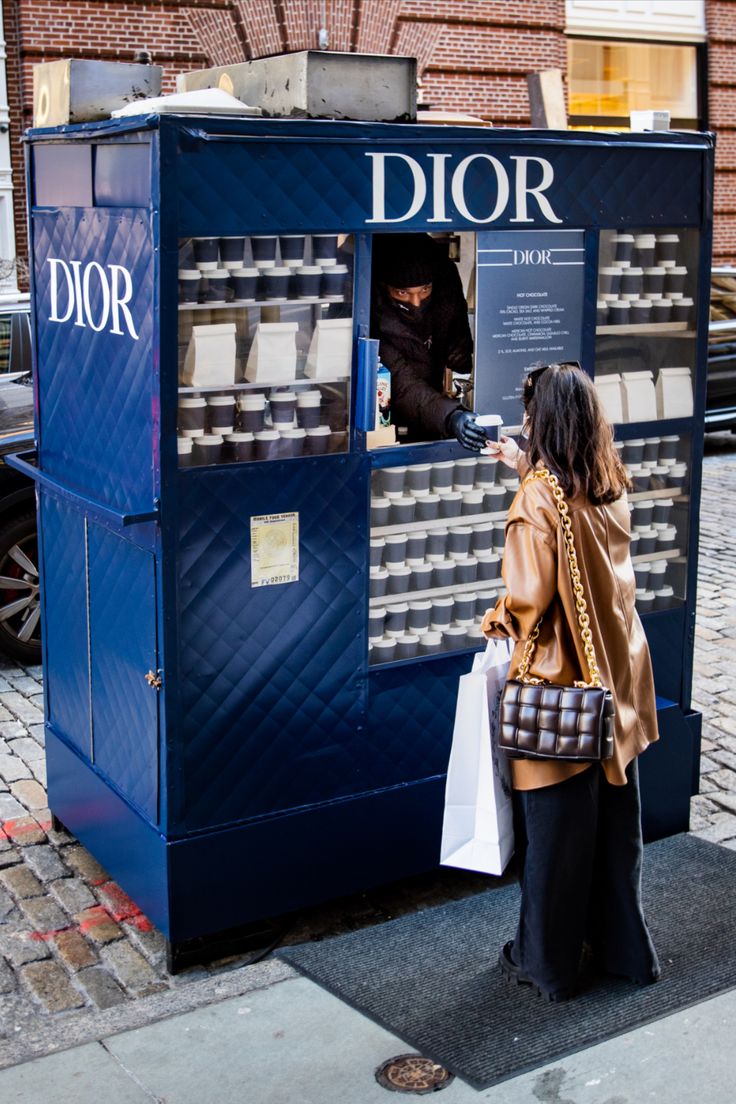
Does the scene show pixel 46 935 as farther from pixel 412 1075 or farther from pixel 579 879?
pixel 579 879

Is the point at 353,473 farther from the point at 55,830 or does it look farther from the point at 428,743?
the point at 55,830

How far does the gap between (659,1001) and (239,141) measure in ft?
10.3

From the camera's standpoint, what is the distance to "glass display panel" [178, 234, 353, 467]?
468 centimetres

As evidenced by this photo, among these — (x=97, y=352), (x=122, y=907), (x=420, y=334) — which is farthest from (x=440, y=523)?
(x=122, y=907)

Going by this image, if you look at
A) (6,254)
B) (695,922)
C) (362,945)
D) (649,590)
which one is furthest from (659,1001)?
(6,254)

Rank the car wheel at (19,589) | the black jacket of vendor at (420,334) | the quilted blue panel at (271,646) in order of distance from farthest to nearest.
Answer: the car wheel at (19,589)
the black jacket of vendor at (420,334)
the quilted blue panel at (271,646)

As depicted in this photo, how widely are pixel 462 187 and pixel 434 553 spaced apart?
54.8 inches

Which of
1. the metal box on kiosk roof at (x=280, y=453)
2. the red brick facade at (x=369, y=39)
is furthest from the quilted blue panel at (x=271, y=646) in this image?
the red brick facade at (x=369, y=39)

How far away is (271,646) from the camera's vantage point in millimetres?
4914

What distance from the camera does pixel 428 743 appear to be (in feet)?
17.6

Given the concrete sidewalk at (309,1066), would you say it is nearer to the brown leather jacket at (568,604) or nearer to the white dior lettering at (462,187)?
the brown leather jacket at (568,604)

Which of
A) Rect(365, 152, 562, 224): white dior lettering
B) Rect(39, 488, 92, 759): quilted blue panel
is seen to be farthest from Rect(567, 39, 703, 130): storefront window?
Rect(39, 488, 92, 759): quilted blue panel

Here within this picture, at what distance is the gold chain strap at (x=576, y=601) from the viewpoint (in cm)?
424

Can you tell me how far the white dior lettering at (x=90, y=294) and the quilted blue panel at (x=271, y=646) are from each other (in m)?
0.66
